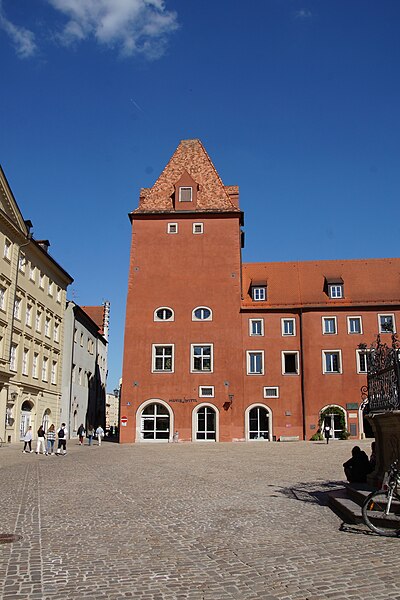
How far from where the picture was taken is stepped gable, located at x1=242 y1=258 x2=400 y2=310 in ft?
144

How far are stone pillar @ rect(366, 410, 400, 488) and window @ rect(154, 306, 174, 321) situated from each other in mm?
31694

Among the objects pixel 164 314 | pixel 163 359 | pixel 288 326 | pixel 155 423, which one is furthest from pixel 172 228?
pixel 155 423

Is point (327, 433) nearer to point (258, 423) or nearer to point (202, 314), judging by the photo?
point (258, 423)

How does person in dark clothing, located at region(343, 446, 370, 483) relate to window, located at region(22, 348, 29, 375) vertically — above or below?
below

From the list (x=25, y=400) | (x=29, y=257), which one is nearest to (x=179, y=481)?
(x=25, y=400)

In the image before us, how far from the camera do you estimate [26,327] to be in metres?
39.2

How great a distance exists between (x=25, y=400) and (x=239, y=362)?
585 inches

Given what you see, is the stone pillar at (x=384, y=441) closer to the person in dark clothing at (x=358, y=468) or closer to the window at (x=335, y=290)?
the person in dark clothing at (x=358, y=468)

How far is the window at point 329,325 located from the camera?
140ft

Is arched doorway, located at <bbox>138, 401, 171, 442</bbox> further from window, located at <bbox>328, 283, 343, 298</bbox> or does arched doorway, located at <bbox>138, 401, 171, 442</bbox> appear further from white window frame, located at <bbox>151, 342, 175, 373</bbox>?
window, located at <bbox>328, 283, 343, 298</bbox>

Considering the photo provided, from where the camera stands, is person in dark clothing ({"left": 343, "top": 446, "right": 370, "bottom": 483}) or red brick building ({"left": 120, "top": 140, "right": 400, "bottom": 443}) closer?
person in dark clothing ({"left": 343, "top": 446, "right": 370, "bottom": 483})

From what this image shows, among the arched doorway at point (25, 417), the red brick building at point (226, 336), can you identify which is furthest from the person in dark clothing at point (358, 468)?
the arched doorway at point (25, 417)

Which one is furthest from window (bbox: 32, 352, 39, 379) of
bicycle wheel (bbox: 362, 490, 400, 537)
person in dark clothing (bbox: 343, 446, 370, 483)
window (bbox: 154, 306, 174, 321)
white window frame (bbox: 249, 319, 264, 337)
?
bicycle wheel (bbox: 362, 490, 400, 537)

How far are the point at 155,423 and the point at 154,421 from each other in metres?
0.16
